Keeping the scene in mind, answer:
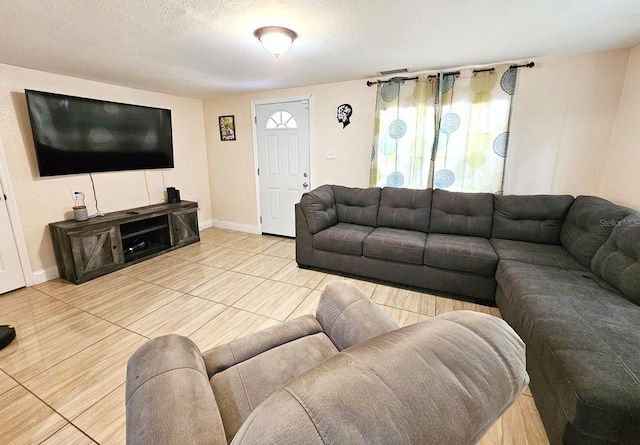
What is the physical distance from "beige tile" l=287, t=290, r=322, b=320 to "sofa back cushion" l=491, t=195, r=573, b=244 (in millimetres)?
1896

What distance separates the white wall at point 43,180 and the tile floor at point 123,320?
1.66 ft

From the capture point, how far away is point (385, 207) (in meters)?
3.26

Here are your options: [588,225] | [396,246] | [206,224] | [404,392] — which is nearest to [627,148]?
[588,225]

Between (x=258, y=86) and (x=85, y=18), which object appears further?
(x=258, y=86)

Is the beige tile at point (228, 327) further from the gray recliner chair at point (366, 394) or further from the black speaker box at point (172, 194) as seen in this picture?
the black speaker box at point (172, 194)

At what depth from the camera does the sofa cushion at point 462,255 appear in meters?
2.41

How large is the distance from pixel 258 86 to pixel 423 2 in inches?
104

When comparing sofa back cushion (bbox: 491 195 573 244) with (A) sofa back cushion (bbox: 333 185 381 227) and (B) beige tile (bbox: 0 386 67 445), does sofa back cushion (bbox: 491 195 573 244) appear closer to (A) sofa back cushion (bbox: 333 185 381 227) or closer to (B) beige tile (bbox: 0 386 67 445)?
(A) sofa back cushion (bbox: 333 185 381 227)

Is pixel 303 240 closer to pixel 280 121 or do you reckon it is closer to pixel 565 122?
pixel 280 121

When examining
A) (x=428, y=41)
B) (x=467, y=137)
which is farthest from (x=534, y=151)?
(x=428, y=41)

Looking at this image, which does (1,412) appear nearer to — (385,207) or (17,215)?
(17,215)

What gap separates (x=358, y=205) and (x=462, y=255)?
4.29 feet

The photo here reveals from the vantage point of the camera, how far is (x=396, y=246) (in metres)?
2.76

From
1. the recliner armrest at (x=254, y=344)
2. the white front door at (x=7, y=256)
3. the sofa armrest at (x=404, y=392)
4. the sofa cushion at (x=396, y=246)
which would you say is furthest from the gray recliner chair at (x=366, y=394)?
the white front door at (x=7, y=256)
